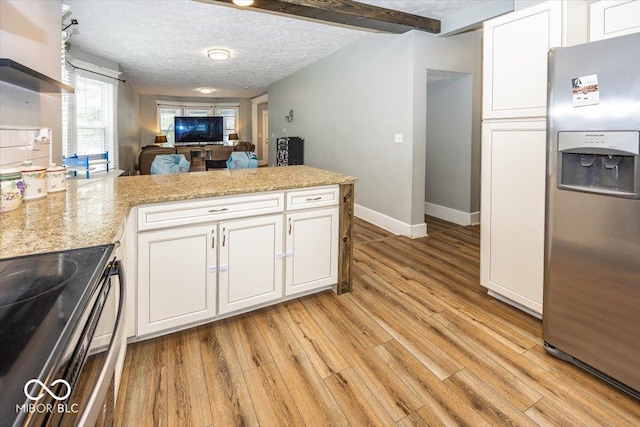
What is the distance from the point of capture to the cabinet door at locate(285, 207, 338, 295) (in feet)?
7.90

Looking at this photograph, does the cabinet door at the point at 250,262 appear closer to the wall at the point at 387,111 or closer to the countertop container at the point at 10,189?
the countertop container at the point at 10,189

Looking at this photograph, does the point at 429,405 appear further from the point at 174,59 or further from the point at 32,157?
the point at 174,59

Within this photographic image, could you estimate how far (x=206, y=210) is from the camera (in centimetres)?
205

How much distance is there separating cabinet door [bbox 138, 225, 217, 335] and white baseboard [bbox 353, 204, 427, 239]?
2717 mm

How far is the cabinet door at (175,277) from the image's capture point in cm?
193

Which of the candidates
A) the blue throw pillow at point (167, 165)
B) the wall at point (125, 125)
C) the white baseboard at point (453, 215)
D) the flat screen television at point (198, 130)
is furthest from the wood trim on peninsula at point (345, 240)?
the flat screen television at point (198, 130)

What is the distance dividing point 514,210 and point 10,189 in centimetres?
275

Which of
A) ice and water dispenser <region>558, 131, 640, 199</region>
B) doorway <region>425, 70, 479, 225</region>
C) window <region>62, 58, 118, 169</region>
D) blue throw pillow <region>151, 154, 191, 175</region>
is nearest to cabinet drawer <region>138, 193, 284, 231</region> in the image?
blue throw pillow <region>151, 154, 191, 175</region>

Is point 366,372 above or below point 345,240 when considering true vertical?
below

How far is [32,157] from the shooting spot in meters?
2.24

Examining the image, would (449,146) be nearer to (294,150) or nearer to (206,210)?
(294,150)

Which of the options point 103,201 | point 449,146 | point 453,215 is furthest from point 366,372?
point 449,146

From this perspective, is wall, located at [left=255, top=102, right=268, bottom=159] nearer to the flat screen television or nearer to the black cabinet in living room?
the flat screen television

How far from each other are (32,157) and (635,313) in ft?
11.1
